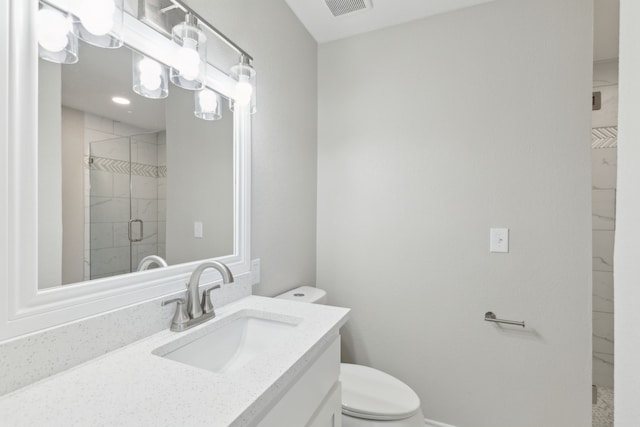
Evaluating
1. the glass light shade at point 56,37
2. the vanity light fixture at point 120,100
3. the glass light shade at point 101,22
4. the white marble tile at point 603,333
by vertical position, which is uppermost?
the glass light shade at point 101,22

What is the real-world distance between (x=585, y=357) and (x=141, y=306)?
187 centimetres

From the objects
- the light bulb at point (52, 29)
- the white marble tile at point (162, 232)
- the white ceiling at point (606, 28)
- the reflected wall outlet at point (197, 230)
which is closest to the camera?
the light bulb at point (52, 29)

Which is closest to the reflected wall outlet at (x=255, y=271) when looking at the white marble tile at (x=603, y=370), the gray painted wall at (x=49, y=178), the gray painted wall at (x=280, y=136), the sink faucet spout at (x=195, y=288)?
the gray painted wall at (x=280, y=136)

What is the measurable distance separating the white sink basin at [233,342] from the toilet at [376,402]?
1.67ft

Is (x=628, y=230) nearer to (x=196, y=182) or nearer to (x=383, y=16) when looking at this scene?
(x=196, y=182)

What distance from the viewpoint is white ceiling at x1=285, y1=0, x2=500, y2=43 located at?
60.7 inches

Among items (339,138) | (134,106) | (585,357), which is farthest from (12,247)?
(585,357)

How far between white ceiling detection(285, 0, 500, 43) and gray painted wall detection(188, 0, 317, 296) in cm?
7

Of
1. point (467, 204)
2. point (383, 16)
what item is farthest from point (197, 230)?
point (383, 16)

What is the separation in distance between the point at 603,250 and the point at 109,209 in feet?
10.0

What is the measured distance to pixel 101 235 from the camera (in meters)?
0.79

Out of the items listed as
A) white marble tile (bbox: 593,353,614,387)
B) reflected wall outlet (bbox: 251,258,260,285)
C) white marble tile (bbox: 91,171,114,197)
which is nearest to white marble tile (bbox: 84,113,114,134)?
white marble tile (bbox: 91,171,114,197)

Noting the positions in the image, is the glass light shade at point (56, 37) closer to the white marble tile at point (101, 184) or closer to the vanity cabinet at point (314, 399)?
the white marble tile at point (101, 184)

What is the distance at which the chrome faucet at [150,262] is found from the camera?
34.6 inches
